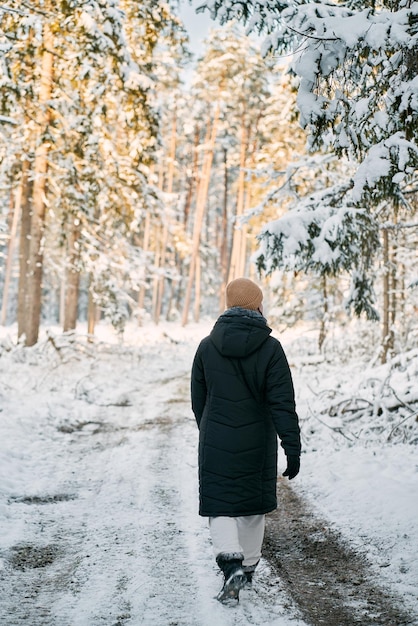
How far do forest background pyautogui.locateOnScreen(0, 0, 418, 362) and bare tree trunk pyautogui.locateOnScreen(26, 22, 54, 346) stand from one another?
4 centimetres

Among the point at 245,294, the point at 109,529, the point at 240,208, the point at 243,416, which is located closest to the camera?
the point at 243,416

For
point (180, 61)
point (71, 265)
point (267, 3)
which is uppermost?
point (180, 61)

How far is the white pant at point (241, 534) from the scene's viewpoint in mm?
3744

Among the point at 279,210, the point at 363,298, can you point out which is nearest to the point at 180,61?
the point at 279,210

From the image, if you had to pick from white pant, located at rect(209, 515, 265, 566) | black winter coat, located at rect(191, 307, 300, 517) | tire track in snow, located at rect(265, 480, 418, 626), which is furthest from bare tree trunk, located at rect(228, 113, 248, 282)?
white pant, located at rect(209, 515, 265, 566)

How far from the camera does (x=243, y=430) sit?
152 inches

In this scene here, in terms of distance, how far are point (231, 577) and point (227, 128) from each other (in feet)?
110

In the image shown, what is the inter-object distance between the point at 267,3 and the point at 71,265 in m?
11.8

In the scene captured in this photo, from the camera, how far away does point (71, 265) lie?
53.9ft

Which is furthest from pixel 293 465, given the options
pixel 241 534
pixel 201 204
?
pixel 201 204

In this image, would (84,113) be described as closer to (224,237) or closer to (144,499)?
(144,499)

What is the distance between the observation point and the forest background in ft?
17.8

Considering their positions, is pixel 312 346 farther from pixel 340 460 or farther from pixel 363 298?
pixel 340 460

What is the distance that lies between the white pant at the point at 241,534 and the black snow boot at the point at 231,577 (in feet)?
0.22
